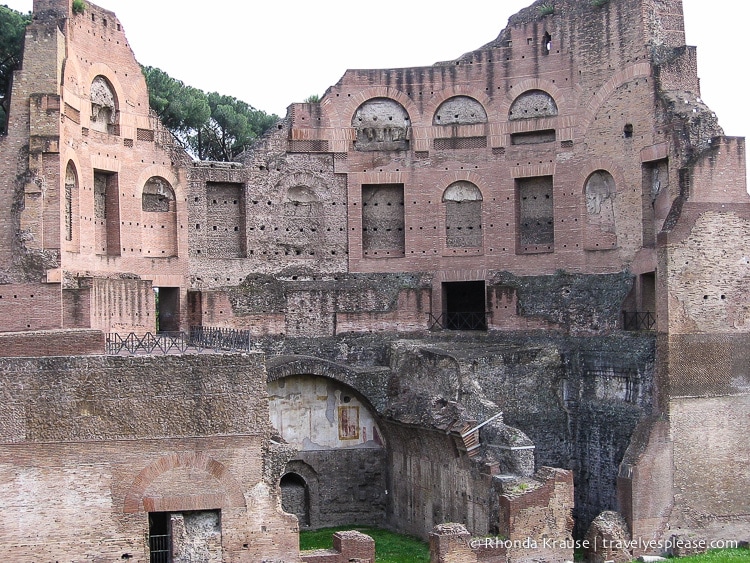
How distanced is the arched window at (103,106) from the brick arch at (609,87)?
41.6 ft

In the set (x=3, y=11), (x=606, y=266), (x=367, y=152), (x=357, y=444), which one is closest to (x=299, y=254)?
(x=367, y=152)

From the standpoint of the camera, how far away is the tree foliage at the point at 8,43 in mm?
30344

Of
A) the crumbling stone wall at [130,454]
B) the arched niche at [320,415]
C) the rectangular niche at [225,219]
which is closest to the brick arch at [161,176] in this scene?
the rectangular niche at [225,219]

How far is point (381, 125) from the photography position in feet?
102

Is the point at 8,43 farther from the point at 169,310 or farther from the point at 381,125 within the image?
the point at 381,125

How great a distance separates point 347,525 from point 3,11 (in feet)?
57.4

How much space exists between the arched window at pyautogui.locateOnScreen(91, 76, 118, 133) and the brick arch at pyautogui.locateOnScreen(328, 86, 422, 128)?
19.9ft

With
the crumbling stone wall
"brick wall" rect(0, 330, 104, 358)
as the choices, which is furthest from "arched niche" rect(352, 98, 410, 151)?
"brick wall" rect(0, 330, 104, 358)

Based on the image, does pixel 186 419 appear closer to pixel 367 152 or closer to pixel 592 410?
pixel 592 410

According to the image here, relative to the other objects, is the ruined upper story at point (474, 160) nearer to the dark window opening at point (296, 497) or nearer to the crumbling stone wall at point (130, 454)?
the dark window opening at point (296, 497)

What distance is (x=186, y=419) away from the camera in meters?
18.9

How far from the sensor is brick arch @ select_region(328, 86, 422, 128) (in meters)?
30.7

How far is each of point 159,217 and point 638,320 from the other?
13.0m

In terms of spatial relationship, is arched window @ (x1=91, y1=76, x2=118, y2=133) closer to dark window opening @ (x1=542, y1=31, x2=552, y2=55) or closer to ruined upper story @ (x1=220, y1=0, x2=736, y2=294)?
ruined upper story @ (x1=220, y1=0, x2=736, y2=294)
